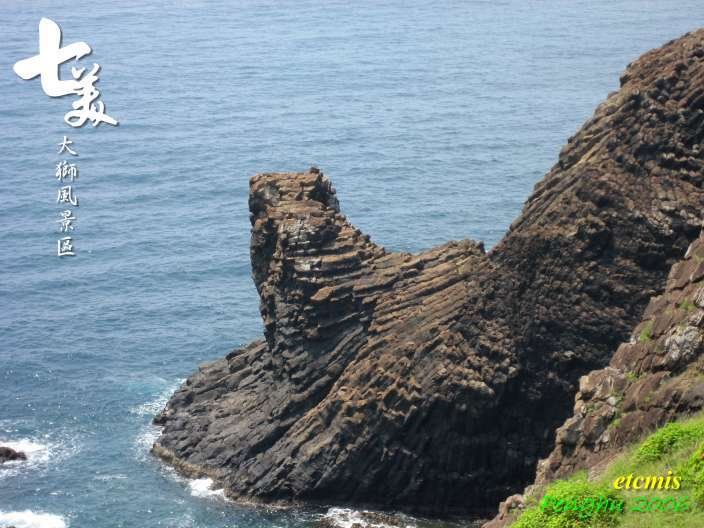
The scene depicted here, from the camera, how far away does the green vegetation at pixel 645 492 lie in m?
41.1

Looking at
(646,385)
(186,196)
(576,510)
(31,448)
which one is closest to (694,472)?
(576,510)

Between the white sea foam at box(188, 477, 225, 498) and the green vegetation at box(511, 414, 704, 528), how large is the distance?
3462 centimetres

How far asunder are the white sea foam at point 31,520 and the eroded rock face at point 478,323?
9.66 m

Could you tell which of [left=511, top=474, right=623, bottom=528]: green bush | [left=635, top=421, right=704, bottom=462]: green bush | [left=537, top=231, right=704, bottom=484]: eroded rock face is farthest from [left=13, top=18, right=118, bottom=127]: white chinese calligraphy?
[left=511, top=474, right=623, bottom=528]: green bush

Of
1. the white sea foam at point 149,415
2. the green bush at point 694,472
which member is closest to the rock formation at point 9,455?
the white sea foam at point 149,415

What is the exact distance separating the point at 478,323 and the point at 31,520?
90.6 ft

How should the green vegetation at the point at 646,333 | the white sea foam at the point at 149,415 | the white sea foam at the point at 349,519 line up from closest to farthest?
1. the green vegetation at the point at 646,333
2. the white sea foam at the point at 349,519
3. the white sea foam at the point at 149,415

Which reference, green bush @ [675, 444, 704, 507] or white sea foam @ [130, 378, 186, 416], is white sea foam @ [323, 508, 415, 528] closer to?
white sea foam @ [130, 378, 186, 416]

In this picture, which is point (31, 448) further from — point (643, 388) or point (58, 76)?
point (58, 76)

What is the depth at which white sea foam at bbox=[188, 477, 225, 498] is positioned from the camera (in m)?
78.4

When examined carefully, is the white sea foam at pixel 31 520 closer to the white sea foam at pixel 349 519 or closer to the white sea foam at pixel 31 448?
the white sea foam at pixel 31 448

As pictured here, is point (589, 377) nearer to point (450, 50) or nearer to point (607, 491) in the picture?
point (607, 491)

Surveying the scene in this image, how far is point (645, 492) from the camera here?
43344mm

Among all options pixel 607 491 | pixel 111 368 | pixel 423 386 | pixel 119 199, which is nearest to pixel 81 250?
pixel 119 199
